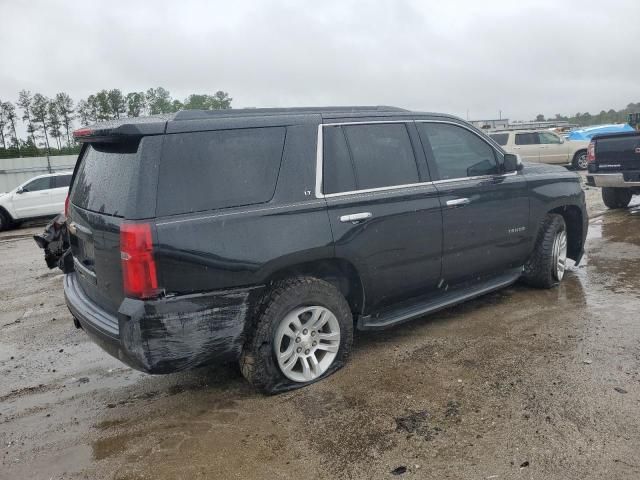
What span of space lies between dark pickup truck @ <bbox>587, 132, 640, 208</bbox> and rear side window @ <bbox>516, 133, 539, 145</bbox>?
31.5 ft

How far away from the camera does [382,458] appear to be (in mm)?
2975

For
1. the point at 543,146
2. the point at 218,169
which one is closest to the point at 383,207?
the point at 218,169

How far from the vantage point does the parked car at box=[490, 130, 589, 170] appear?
20.0 meters

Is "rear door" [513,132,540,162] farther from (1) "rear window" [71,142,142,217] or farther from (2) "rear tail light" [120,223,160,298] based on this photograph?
(2) "rear tail light" [120,223,160,298]

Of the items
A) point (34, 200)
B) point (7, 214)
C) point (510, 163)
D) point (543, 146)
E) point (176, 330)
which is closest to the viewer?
point (176, 330)

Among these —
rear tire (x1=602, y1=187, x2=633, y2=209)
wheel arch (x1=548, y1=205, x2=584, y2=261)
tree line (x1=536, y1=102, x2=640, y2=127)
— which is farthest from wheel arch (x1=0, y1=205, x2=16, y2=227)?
tree line (x1=536, y1=102, x2=640, y2=127)

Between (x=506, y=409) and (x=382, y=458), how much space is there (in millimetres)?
908

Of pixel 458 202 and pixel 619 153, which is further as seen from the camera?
pixel 619 153

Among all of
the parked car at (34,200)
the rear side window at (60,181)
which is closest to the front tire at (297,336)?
the parked car at (34,200)

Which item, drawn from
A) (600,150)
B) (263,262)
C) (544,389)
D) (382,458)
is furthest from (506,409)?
(600,150)

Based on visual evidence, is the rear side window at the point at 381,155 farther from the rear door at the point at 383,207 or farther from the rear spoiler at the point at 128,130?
the rear spoiler at the point at 128,130

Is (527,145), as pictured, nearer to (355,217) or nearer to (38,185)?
(38,185)

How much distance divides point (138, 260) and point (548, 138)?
20.1 meters

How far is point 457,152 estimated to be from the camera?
4.87 metres
